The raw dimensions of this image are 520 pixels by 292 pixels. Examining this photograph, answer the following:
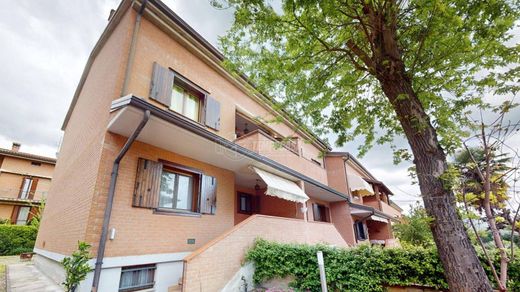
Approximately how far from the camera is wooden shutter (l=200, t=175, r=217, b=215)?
892 cm

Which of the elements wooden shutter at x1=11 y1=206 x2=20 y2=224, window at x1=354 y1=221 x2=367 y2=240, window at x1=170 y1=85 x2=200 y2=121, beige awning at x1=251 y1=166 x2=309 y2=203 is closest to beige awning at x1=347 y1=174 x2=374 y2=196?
window at x1=354 y1=221 x2=367 y2=240

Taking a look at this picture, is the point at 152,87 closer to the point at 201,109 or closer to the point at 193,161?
the point at 201,109

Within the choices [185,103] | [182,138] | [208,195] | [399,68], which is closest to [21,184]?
[185,103]

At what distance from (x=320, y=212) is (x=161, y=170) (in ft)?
47.9

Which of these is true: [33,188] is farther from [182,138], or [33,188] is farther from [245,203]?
[182,138]

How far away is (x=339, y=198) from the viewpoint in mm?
18375

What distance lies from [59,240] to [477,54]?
14.2 m

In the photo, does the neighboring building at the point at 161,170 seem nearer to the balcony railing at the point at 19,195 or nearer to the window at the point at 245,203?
the window at the point at 245,203

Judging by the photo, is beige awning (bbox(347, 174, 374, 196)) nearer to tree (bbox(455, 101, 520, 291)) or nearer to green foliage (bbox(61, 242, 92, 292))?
tree (bbox(455, 101, 520, 291))

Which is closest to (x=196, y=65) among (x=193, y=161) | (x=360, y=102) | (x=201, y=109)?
(x=201, y=109)

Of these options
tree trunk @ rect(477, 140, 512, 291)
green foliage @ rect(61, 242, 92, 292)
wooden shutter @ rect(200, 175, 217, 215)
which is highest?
wooden shutter @ rect(200, 175, 217, 215)

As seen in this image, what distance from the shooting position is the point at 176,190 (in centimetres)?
842

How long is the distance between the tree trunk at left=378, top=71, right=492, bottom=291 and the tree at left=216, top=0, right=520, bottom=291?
0.05 ft

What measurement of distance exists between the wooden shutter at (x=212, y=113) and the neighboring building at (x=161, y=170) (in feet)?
0.18
